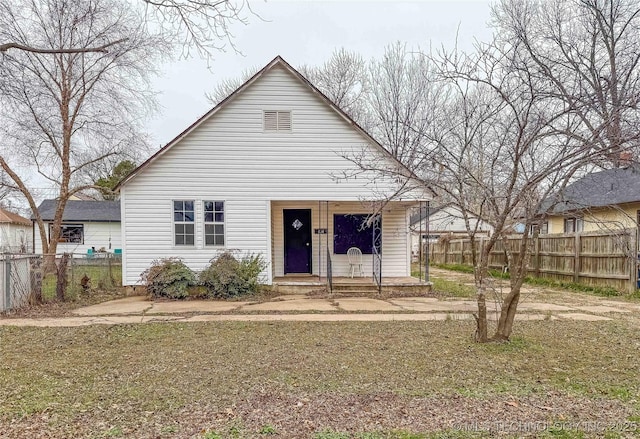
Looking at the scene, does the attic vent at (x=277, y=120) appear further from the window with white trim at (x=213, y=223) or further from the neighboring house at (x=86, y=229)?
the neighboring house at (x=86, y=229)

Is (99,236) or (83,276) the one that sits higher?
(99,236)

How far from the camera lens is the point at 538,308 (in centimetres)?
951

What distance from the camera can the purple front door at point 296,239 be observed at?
44.5 ft

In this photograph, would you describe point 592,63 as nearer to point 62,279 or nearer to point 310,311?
point 310,311

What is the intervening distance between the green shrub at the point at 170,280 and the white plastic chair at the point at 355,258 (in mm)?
4834

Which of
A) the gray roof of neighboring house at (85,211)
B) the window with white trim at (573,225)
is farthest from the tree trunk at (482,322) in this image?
the gray roof of neighboring house at (85,211)

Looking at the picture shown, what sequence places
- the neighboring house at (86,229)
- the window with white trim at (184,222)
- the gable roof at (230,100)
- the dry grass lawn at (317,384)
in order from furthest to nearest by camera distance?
the neighboring house at (86,229), the window with white trim at (184,222), the gable roof at (230,100), the dry grass lawn at (317,384)

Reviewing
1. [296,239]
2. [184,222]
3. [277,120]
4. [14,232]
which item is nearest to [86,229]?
[14,232]

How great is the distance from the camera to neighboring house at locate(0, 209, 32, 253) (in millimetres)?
30922

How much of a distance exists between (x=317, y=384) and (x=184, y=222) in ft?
27.4

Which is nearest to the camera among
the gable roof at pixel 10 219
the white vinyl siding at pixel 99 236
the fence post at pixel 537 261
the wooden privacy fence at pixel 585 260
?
the wooden privacy fence at pixel 585 260

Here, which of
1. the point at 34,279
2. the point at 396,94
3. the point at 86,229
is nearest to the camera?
the point at 34,279

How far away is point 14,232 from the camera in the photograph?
33.1 meters

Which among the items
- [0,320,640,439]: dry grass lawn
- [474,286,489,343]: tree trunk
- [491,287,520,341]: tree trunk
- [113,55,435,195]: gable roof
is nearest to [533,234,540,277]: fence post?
[113,55,435,195]: gable roof
